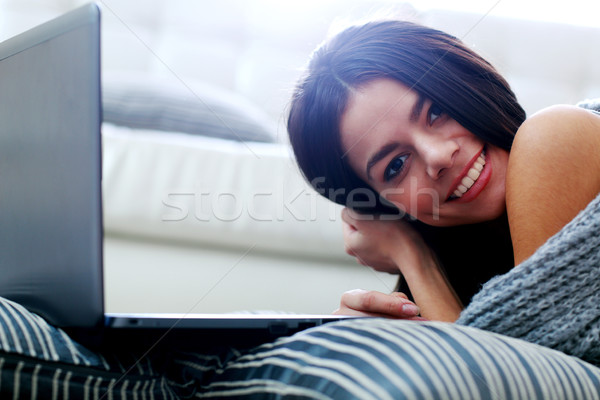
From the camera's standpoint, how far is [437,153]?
2.41ft

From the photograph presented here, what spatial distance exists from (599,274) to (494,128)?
15.9 inches

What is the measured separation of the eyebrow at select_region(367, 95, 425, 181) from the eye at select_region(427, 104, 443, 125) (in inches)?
0.7

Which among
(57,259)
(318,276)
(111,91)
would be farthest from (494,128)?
(111,91)

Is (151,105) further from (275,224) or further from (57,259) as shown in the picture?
(57,259)

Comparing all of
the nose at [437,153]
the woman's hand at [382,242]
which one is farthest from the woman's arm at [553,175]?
the woman's hand at [382,242]

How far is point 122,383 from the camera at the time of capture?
37cm

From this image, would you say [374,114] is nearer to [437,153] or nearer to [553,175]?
[437,153]

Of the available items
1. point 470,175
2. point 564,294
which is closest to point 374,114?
point 470,175

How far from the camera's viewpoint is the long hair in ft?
2.62

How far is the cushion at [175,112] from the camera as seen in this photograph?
146cm

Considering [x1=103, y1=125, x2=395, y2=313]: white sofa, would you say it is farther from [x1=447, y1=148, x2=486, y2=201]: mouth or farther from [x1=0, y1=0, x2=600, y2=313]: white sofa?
[x1=447, y1=148, x2=486, y2=201]: mouth

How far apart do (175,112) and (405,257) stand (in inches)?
32.9

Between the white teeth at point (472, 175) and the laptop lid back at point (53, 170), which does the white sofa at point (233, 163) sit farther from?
the laptop lid back at point (53, 170)

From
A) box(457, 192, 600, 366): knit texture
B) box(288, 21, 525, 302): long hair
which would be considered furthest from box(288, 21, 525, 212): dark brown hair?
box(457, 192, 600, 366): knit texture
